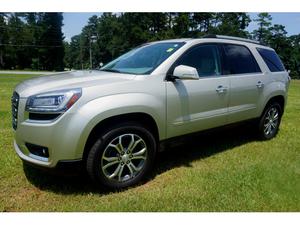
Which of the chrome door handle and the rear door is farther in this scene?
the chrome door handle

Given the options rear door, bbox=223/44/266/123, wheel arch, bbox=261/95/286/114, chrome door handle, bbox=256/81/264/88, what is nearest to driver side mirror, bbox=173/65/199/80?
rear door, bbox=223/44/266/123

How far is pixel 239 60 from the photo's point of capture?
16.5 ft

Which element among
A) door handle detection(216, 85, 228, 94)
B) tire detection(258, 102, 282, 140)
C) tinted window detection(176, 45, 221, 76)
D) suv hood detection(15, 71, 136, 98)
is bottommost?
tire detection(258, 102, 282, 140)

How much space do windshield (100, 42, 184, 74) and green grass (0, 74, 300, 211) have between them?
3.96ft

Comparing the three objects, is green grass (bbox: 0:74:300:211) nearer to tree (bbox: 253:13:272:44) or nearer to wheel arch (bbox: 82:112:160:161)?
wheel arch (bbox: 82:112:160:161)

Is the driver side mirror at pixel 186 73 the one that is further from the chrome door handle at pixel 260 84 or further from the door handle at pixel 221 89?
the chrome door handle at pixel 260 84

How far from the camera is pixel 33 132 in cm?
322

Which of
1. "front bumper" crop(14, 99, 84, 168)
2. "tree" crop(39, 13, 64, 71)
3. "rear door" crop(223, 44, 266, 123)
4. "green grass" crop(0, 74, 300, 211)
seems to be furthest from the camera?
"tree" crop(39, 13, 64, 71)

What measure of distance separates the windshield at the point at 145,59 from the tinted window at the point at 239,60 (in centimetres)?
97

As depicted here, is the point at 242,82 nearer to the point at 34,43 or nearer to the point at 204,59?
the point at 204,59

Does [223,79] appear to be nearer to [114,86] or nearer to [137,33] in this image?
[114,86]

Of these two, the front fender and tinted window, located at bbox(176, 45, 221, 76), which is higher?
tinted window, located at bbox(176, 45, 221, 76)

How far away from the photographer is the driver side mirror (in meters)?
3.72

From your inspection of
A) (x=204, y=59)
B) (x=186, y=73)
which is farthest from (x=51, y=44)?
(x=186, y=73)
